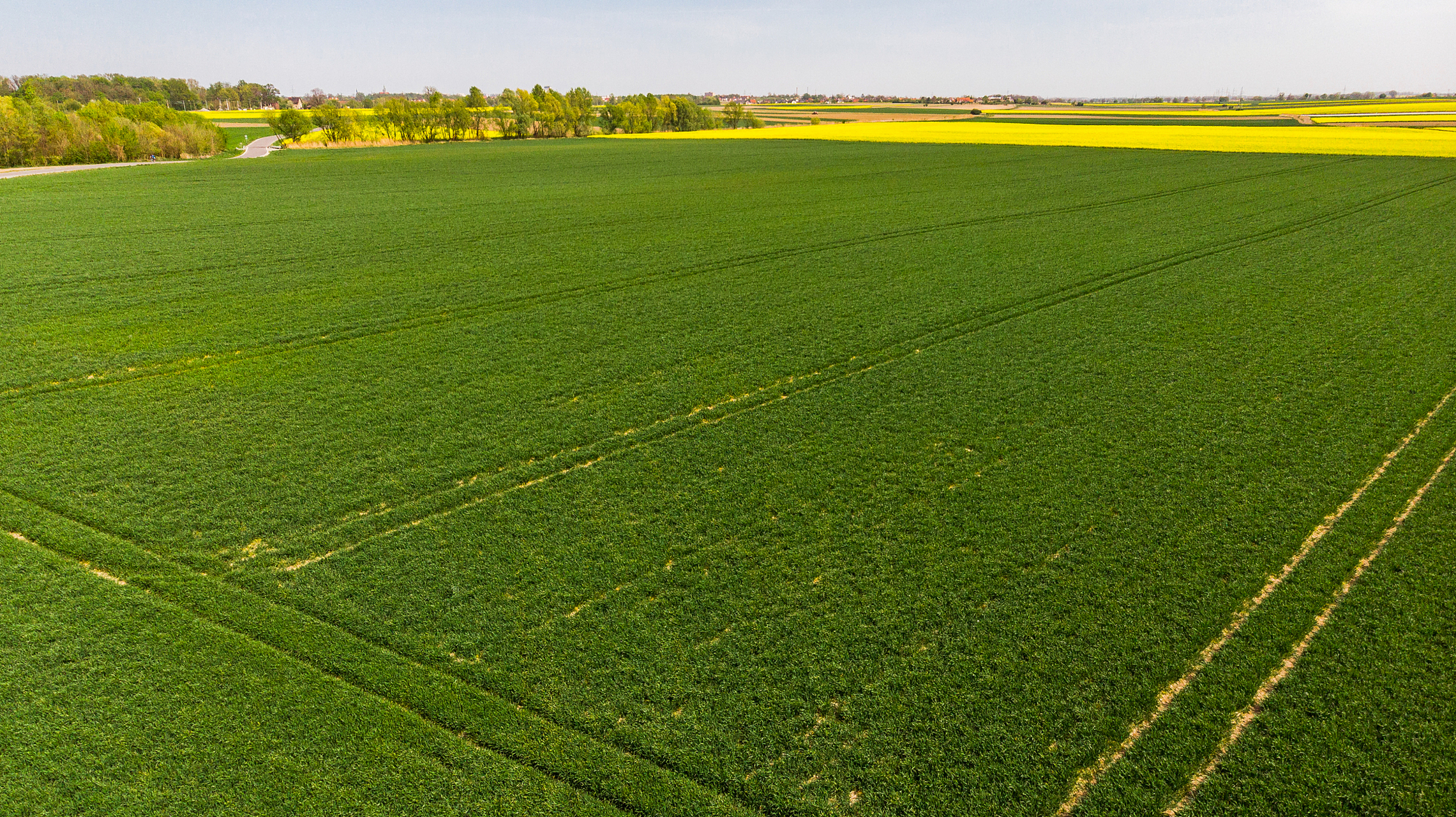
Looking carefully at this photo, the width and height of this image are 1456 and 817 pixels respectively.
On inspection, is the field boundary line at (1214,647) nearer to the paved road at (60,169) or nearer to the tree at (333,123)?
the paved road at (60,169)

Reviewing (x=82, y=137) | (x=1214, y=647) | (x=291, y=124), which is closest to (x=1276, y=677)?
(x=1214, y=647)

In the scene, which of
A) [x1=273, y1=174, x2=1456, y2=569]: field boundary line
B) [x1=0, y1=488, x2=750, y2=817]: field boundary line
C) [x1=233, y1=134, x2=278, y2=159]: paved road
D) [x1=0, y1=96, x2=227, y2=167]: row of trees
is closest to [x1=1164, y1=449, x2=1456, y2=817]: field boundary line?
[x1=0, y1=488, x2=750, y2=817]: field boundary line

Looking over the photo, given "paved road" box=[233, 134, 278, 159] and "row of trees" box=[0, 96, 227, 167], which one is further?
"paved road" box=[233, 134, 278, 159]

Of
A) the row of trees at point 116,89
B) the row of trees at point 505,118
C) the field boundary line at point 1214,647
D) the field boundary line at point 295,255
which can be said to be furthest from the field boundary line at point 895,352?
the row of trees at point 116,89

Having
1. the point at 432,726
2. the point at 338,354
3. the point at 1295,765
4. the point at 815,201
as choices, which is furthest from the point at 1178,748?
the point at 815,201

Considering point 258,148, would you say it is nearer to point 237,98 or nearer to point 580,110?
point 580,110

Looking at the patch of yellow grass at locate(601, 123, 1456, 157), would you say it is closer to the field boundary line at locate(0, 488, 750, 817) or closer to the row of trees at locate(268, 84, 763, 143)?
the row of trees at locate(268, 84, 763, 143)
